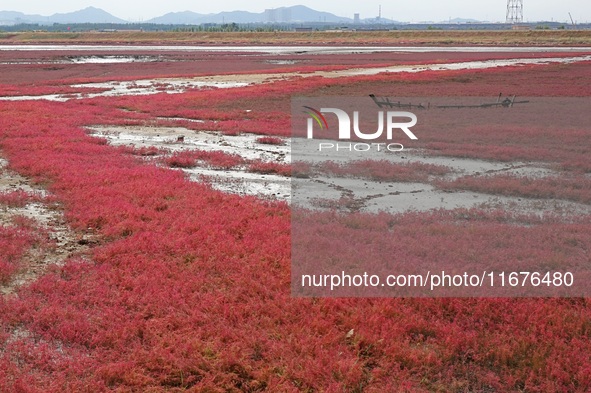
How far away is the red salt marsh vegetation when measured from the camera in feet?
20.9

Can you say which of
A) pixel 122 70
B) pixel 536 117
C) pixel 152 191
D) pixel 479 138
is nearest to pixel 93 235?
pixel 152 191

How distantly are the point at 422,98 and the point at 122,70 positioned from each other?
1499 inches

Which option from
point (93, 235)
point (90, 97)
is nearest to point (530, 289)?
point (93, 235)

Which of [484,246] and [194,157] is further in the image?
[194,157]

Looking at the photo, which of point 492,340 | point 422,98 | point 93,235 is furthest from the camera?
point 422,98

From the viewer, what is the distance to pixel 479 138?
20.4 meters

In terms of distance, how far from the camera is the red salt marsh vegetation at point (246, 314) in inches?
250

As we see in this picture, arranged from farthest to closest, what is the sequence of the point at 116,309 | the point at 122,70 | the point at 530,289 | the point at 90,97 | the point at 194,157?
the point at 122,70
the point at 90,97
the point at 194,157
the point at 530,289
the point at 116,309

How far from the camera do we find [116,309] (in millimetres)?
7648

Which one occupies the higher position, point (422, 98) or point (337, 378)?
point (422, 98)

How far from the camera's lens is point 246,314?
7660mm

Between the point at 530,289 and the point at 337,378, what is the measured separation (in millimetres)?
3602

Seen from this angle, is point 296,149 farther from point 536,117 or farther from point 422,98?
point 422,98

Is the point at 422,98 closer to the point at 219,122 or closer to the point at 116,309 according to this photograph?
the point at 219,122
